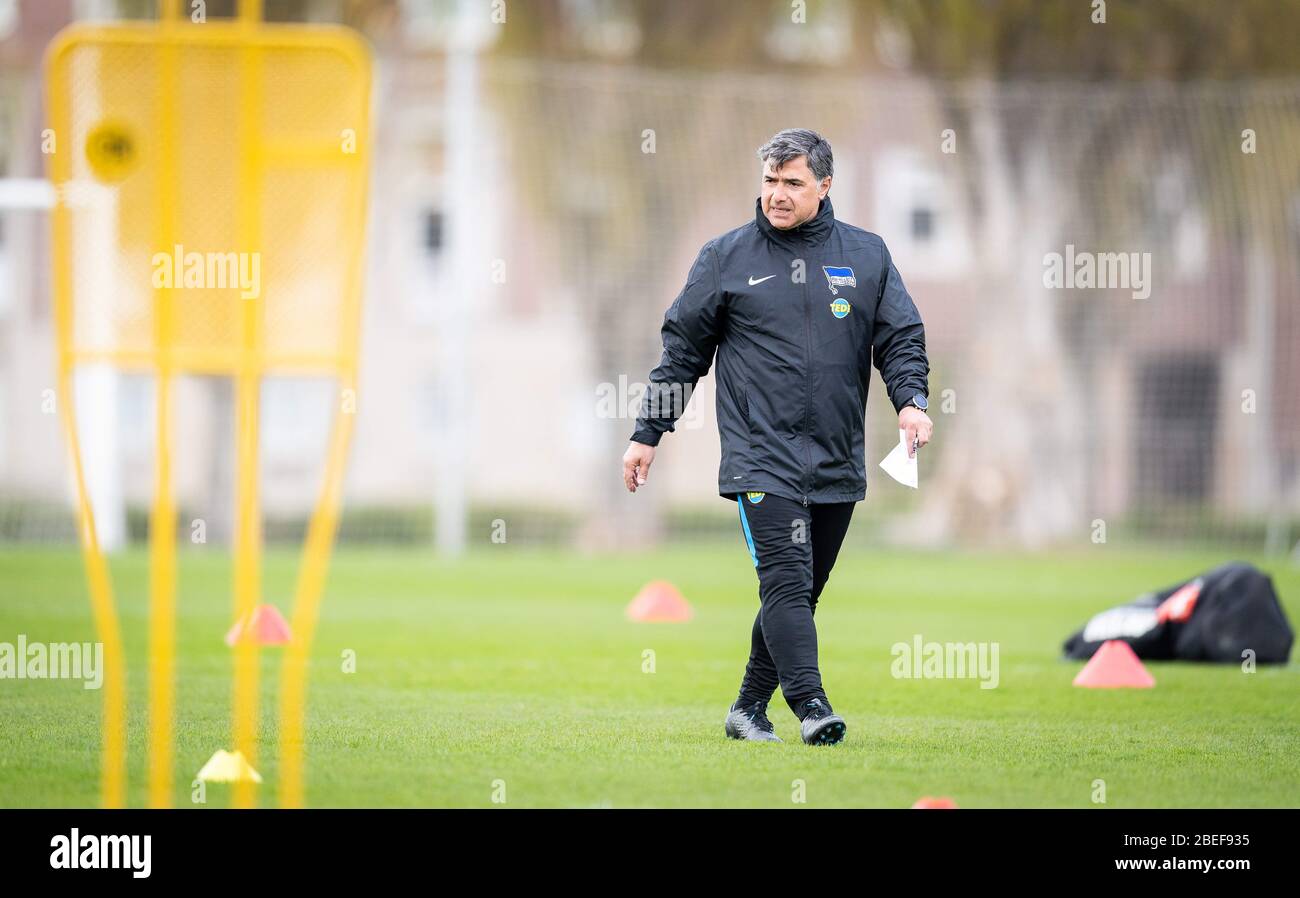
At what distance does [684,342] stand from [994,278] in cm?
1593

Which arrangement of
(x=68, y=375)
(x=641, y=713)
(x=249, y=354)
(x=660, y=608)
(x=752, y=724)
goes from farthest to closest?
1. (x=660, y=608)
2. (x=641, y=713)
3. (x=752, y=724)
4. (x=68, y=375)
5. (x=249, y=354)

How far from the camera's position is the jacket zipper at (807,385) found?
6.70 meters

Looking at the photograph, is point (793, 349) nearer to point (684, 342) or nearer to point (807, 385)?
point (807, 385)

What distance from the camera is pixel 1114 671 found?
9.16 metres

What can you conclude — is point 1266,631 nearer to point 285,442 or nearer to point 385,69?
point 385,69

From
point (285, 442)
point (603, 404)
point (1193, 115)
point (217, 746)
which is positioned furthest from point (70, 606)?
point (285, 442)

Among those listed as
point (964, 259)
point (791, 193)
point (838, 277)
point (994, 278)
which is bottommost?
point (838, 277)

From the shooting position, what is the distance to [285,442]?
3102 cm

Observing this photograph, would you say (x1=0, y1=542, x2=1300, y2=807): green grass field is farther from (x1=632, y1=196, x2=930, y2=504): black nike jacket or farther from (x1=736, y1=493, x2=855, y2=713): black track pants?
(x1=632, y1=196, x2=930, y2=504): black nike jacket

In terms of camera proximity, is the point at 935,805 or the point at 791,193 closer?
the point at 935,805

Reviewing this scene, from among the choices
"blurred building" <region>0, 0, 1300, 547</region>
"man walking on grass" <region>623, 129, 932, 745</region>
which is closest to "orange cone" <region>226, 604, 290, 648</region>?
"man walking on grass" <region>623, 129, 932, 745</region>

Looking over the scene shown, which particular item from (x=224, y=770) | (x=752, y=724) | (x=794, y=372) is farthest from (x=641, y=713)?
(x=224, y=770)

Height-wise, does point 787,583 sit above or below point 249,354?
below

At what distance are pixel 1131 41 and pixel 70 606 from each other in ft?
46.7
